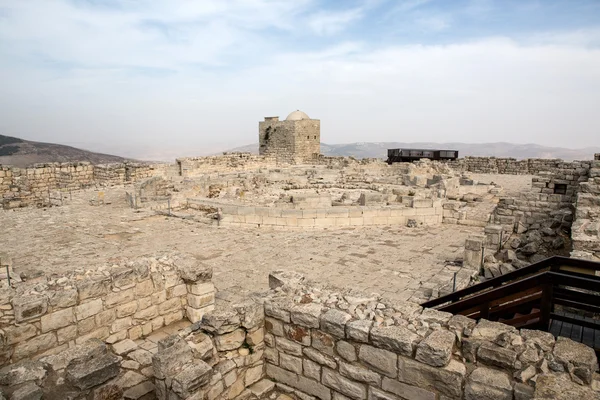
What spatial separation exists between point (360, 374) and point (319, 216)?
8958 mm

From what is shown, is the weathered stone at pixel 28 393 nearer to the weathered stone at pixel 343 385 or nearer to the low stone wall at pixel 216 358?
the low stone wall at pixel 216 358

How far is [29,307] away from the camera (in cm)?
397

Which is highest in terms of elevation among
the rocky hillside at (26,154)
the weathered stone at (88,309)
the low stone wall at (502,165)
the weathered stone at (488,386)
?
the rocky hillside at (26,154)

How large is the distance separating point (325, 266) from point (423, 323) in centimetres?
541

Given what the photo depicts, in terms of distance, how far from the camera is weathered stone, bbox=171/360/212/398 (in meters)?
3.06

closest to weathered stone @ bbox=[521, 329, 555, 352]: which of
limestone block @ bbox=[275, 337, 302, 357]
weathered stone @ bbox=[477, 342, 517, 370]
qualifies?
weathered stone @ bbox=[477, 342, 517, 370]

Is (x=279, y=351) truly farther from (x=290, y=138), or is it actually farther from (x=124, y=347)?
(x=290, y=138)

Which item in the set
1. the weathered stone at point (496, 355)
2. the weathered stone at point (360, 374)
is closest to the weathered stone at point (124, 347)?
the weathered stone at point (360, 374)

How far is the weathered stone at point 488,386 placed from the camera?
8.53ft

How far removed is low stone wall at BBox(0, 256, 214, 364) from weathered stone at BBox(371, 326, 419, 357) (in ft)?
9.83

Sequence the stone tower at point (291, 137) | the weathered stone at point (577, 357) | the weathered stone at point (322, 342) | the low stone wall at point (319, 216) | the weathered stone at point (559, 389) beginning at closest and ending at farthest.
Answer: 1. the weathered stone at point (559, 389)
2. the weathered stone at point (577, 357)
3. the weathered stone at point (322, 342)
4. the low stone wall at point (319, 216)
5. the stone tower at point (291, 137)

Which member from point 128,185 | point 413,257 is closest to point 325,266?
point 413,257

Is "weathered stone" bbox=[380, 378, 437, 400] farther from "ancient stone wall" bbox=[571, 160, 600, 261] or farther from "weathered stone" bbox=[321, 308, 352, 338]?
"ancient stone wall" bbox=[571, 160, 600, 261]

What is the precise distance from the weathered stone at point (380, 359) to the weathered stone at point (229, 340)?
1.23m
